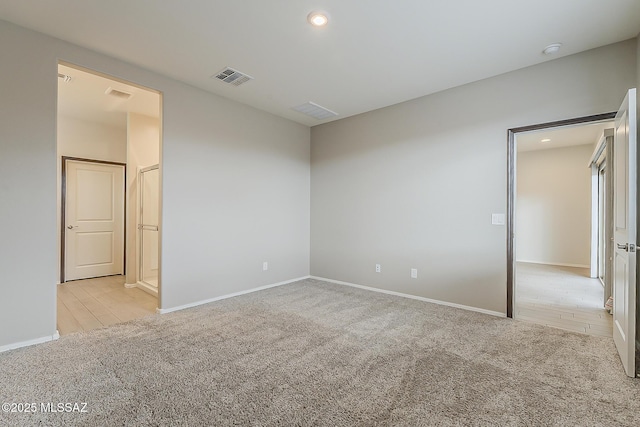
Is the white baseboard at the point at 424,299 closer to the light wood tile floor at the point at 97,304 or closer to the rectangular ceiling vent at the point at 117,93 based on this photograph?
the light wood tile floor at the point at 97,304

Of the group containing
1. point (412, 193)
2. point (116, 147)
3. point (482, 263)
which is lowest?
point (482, 263)

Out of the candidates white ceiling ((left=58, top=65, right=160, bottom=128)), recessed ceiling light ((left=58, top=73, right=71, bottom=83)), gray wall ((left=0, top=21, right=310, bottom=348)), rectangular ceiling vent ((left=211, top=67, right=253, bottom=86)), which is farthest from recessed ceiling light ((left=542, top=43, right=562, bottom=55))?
recessed ceiling light ((left=58, top=73, right=71, bottom=83))

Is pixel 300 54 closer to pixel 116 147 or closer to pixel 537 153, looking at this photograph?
pixel 116 147

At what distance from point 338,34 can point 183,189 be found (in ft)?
8.06

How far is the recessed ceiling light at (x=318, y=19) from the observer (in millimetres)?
2355

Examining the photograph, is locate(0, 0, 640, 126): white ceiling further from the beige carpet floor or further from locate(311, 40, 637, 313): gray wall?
the beige carpet floor

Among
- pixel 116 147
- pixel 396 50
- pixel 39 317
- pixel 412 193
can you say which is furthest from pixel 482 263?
pixel 116 147

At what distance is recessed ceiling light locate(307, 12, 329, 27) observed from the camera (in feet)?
7.73

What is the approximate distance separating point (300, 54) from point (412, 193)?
7.47 feet

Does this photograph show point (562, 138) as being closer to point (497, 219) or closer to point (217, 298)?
point (497, 219)

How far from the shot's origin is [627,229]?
2.12 metres

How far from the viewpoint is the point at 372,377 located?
6.74 feet

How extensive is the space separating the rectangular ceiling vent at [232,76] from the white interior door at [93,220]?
3.60m

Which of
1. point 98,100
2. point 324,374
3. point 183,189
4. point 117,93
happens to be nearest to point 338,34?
point 183,189
